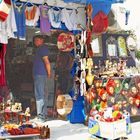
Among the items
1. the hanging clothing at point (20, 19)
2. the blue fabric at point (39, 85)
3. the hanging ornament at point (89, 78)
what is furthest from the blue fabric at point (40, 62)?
the hanging clothing at point (20, 19)

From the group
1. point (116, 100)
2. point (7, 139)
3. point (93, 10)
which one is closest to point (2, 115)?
point (7, 139)

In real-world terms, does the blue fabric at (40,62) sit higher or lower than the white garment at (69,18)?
lower

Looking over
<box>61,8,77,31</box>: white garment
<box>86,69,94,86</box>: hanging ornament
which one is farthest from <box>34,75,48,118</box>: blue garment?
<box>61,8,77,31</box>: white garment

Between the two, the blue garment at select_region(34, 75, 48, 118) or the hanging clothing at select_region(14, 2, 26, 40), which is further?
the blue garment at select_region(34, 75, 48, 118)

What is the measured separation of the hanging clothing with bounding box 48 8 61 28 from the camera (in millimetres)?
7750

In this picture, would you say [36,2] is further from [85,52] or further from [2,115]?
[2,115]

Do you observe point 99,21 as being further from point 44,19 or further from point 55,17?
point 44,19

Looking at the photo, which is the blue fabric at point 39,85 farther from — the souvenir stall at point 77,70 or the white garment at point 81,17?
the white garment at point 81,17

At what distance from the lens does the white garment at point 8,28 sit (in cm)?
688

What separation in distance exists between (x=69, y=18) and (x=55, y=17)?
39 cm

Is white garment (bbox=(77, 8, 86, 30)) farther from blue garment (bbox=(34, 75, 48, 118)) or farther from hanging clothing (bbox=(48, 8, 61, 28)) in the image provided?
blue garment (bbox=(34, 75, 48, 118))

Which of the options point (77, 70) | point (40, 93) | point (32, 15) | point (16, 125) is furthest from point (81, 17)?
point (16, 125)

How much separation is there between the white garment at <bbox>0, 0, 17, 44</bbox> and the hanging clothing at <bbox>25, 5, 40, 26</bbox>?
0.38 metres

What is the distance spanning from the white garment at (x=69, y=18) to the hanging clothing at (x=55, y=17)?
133mm
